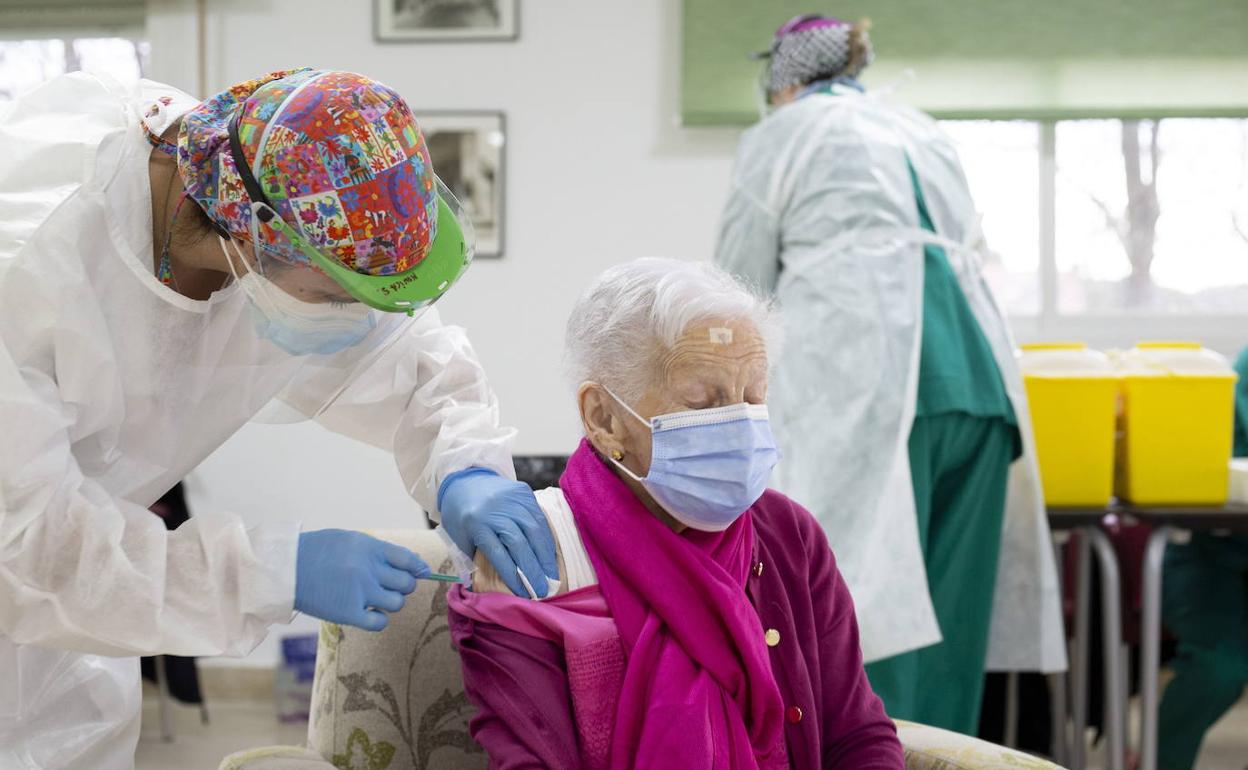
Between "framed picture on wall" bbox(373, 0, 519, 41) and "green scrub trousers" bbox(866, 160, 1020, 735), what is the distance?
1824 mm

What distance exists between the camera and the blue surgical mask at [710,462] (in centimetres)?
135

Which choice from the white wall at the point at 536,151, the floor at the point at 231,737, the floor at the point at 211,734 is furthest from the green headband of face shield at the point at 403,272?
the white wall at the point at 536,151

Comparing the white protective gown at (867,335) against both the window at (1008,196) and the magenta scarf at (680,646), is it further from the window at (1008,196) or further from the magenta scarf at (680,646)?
the window at (1008,196)

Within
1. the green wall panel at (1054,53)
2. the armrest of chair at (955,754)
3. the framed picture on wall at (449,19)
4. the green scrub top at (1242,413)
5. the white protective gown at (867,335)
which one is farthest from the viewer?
the framed picture on wall at (449,19)

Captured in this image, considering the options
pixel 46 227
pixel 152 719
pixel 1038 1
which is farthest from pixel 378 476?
pixel 46 227

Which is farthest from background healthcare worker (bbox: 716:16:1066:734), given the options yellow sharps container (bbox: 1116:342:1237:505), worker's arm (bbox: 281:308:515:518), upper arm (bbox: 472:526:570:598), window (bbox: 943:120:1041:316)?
window (bbox: 943:120:1041:316)

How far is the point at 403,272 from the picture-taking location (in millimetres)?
1236

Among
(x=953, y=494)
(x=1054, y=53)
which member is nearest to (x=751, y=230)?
(x=953, y=494)

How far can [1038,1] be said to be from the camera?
368cm

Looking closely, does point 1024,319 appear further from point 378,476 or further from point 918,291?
point 378,476

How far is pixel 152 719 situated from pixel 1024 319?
298 centimetres

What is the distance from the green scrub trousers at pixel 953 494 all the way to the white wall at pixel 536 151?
149 centimetres

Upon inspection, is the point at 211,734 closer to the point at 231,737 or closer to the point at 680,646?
the point at 231,737

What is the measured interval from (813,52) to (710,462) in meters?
1.49
